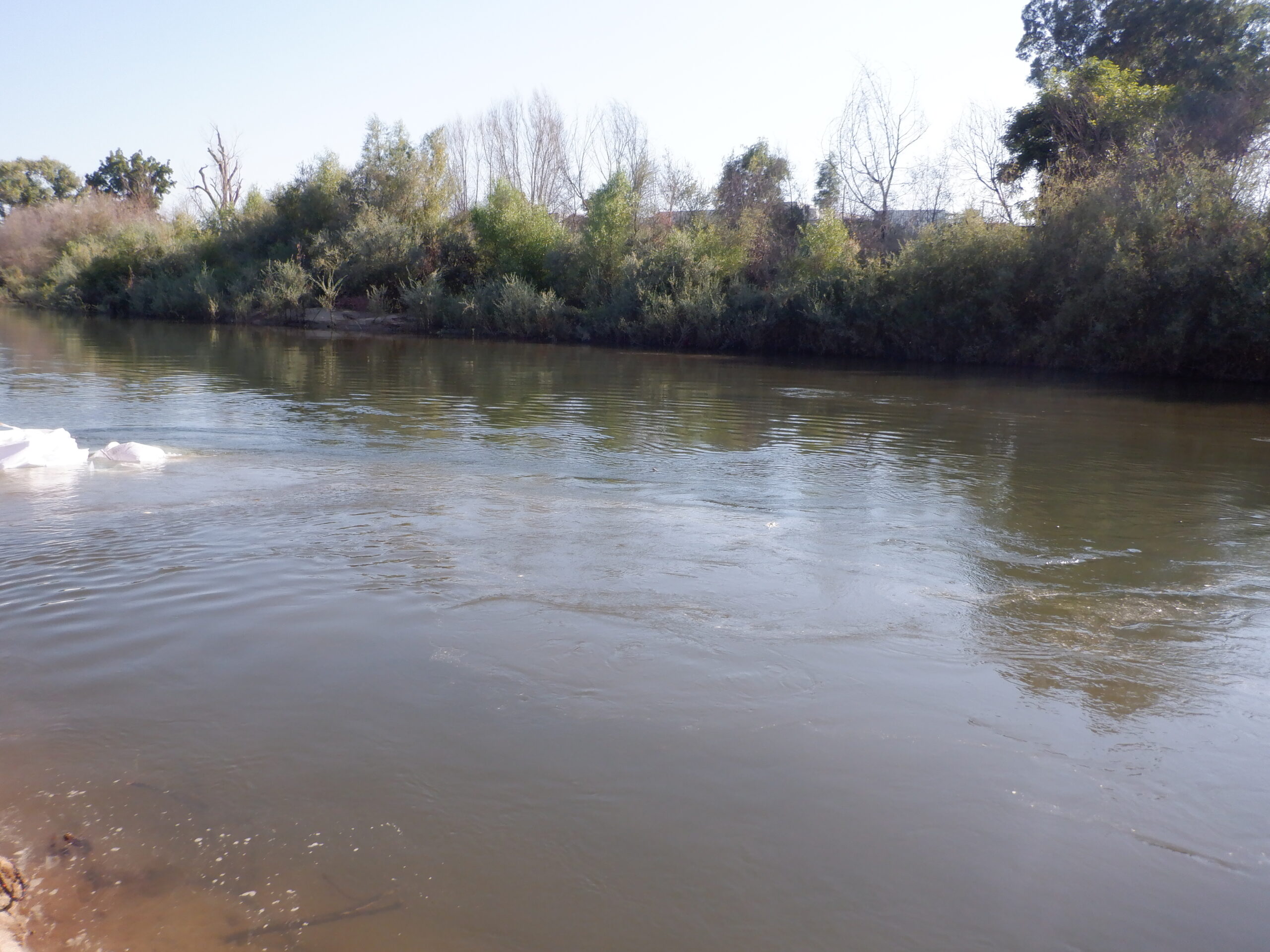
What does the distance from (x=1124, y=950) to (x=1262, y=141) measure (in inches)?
1234

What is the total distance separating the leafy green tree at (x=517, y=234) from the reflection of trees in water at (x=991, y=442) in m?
12.2

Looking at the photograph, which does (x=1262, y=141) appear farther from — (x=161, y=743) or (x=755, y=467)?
(x=161, y=743)

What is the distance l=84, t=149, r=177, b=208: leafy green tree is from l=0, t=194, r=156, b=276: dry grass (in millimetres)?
17826

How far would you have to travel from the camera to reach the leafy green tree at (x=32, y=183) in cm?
7350

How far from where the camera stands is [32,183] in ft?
247

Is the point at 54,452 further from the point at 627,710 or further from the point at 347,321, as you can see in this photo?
the point at 347,321

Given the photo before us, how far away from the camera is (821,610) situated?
17.7 feet

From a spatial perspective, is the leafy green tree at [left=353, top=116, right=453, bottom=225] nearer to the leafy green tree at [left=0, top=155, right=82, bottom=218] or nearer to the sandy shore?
the sandy shore

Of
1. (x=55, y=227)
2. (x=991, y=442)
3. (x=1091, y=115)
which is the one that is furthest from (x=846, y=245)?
(x=55, y=227)

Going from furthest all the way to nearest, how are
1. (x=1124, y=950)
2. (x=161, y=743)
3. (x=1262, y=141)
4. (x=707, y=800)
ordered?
(x=1262, y=141)
(x=161, y=743)
(x=707, y=800)
(x=1124, y=950)

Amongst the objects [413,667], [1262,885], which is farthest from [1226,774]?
[413,667]

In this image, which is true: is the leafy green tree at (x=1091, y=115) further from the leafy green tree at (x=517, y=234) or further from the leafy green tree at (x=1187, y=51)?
the leafy green tree at (x=517, y=234)

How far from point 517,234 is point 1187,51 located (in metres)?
24.4

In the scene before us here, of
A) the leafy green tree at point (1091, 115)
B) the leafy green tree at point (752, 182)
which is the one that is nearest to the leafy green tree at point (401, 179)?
the leafy green tree at point (752, 182)
